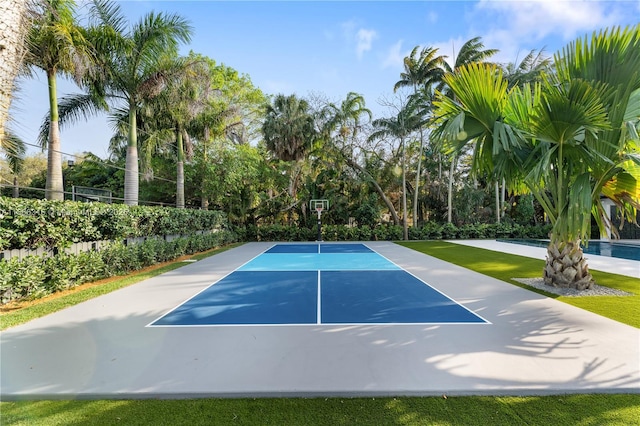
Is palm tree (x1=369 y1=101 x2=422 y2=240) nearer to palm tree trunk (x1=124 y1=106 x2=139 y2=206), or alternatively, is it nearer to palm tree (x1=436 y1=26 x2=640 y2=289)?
palm tree (x1=436 y1=26 x2=640 y2=289)

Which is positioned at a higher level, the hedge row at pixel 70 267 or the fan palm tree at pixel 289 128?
the fan palm tree at pixel 289 128

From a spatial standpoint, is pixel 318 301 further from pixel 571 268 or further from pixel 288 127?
pixel 288 127

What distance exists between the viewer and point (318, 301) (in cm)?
625

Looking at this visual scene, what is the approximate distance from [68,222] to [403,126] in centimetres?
1899

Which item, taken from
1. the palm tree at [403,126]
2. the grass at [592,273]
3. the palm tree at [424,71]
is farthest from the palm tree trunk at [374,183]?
the grass at [592,273]

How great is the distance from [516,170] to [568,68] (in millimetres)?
2047

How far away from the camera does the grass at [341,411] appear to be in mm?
2555

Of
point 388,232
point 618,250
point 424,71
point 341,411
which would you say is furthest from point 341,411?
point 424,71

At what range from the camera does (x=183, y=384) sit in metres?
3.09

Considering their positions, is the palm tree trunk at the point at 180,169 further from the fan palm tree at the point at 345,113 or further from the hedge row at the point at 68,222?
the fan palm tree at the point at 345,113

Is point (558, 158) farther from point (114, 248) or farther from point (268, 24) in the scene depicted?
point (114, 248)

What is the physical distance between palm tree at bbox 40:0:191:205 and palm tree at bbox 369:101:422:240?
13.7m

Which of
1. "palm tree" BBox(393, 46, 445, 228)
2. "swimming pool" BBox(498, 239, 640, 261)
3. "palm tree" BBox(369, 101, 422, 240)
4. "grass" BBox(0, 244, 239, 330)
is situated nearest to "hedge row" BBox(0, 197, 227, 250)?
"grass" BBox(0, 244, 239, 330)

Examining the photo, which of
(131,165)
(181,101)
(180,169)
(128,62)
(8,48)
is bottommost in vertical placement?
(8,48)
